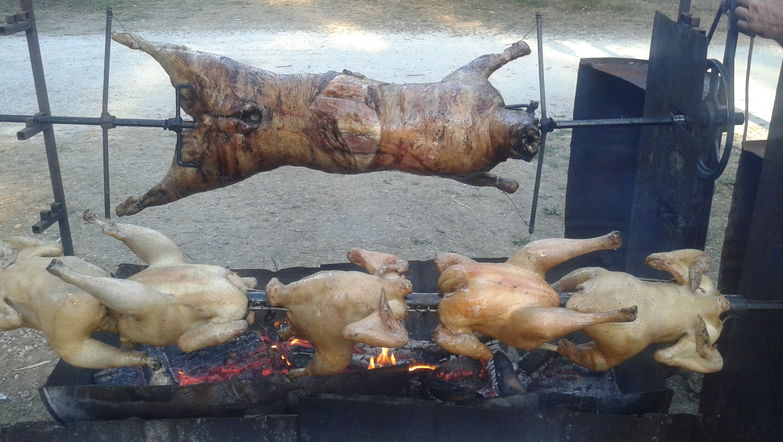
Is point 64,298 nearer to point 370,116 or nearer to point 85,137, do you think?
point 370,116

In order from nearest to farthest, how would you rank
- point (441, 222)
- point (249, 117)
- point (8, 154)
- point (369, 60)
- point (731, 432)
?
point (731, 432) < point (249, 117) < point (441, 222) < point (8, 154) < point (369, 60)

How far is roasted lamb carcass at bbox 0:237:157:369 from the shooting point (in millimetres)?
2414

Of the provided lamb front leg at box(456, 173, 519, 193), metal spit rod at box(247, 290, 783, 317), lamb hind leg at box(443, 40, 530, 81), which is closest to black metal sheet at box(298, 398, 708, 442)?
metal spit rod at box(247, 290, 783, 317)

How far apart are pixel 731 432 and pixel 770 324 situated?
0.55m

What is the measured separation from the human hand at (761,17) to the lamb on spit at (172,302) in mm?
2133

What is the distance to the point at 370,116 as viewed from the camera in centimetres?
287

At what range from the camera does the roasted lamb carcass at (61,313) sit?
7.92 feet

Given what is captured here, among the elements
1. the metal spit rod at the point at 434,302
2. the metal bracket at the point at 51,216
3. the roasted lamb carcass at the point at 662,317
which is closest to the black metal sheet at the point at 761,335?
the metal spit rod at the point at 434,302

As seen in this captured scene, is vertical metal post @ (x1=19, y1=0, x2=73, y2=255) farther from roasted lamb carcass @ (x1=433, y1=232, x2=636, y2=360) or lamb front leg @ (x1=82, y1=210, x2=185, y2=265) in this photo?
roasted lamb carcass @ (x1=433, y1=232, x2=636, y2=360)

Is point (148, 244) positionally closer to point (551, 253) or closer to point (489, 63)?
point (551, 253)

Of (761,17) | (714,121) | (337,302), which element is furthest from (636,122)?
(337,302)

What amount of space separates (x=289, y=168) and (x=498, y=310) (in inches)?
154

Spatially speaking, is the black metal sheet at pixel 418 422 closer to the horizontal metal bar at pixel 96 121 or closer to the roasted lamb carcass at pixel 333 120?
the roasted lamb carcass at pixel 333 120

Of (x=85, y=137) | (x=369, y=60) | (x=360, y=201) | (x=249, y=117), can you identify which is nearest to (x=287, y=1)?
(x=369, y=60)
